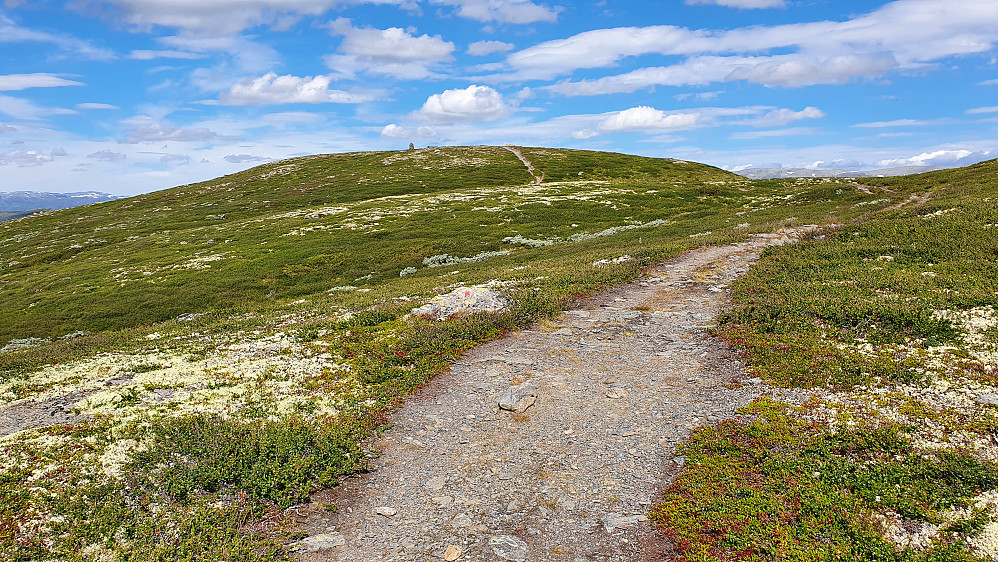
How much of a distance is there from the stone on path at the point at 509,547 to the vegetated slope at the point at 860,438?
9.03 feet

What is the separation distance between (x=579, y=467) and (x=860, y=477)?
18.2 ft

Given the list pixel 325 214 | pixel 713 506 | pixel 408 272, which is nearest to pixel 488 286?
pixel 713 506

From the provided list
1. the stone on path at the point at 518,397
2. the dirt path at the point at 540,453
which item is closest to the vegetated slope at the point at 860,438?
the dirt path at the point at 540,453

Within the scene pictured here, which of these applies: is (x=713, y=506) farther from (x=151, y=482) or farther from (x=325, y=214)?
(x=325, y=214)

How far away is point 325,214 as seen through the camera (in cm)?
8481

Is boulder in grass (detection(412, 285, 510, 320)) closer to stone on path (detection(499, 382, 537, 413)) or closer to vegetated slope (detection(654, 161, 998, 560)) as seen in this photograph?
stone on path (detection(499, 382, 537, 413))

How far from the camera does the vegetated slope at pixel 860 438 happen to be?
8.68 metres

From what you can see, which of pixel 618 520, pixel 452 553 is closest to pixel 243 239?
pixel 452 553

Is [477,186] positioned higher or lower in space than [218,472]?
higher

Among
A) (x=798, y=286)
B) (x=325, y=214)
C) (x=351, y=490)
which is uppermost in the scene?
(x=325, y=214)

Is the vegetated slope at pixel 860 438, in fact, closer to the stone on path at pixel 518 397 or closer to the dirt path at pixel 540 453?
the dirt path at pixel 540 453

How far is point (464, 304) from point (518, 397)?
31.7 feet

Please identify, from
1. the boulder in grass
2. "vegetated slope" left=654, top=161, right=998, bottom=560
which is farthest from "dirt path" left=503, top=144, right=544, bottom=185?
"vegetated slope" left=654, top=161, right=998, bottom=560

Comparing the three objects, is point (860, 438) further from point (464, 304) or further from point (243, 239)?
point (243, 239)
